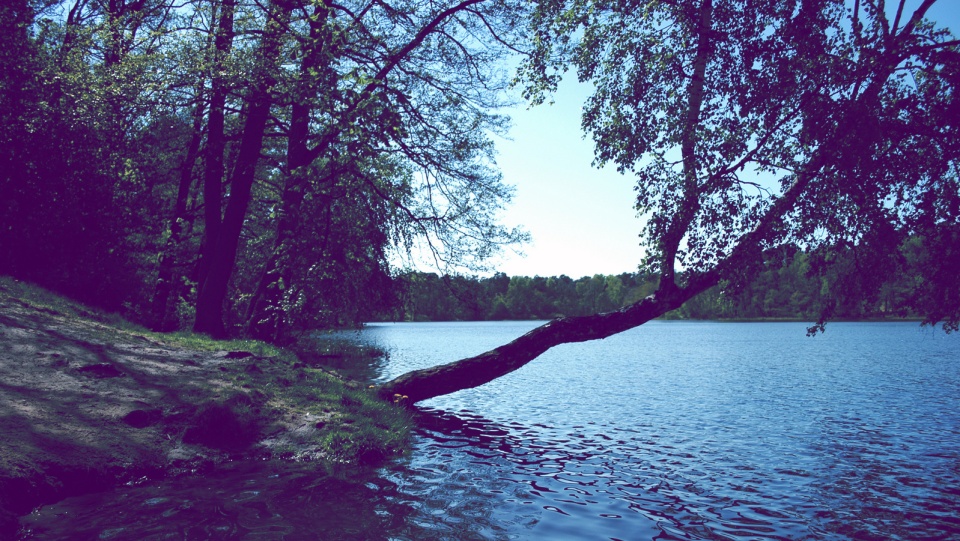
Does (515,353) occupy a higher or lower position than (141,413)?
higher

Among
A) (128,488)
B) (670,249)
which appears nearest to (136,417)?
(128,488)

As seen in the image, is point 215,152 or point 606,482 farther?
point 215,152

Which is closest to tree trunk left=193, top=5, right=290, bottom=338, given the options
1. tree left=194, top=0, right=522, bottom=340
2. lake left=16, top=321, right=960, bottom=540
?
tree left=194, top=0, right=522, bottom=340

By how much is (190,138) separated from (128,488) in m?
23.7

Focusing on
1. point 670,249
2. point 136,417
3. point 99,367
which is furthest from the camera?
point 670,249

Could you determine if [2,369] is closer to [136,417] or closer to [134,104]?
[136,417]

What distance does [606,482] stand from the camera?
11.3m

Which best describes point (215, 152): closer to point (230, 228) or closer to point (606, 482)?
point (230, 228)

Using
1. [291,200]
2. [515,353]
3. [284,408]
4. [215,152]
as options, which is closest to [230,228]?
[215,152]

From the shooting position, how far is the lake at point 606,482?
801cm

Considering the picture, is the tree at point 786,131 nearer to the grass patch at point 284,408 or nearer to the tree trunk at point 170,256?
the grass patch at point 284,408

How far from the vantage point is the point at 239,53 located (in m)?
17.2

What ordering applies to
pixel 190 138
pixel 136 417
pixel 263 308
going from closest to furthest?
pixel 136 417, pixel 263 308, pixel 190 138

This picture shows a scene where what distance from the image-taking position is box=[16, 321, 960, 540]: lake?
8.01 meters
